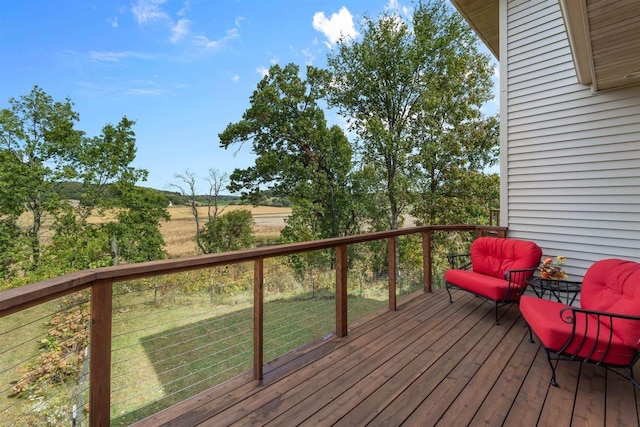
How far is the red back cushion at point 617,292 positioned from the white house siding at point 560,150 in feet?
3.60

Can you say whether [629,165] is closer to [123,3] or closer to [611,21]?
[611,21]

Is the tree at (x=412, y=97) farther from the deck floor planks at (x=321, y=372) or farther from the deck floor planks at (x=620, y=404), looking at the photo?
the deck floor planks at (x=620, y=404)

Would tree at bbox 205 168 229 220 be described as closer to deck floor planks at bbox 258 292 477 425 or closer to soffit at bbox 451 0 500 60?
soffit at bbox 451 0 500 60

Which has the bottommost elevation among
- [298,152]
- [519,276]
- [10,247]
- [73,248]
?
[73,248]

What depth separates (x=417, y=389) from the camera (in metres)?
2.07

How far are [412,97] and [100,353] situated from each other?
12376 millimetres

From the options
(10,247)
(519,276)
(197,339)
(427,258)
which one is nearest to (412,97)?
(427,258)

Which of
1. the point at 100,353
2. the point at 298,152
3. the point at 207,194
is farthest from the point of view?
the point at 207,194

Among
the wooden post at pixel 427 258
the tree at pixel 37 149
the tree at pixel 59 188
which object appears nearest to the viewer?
the wooden post at pixel 427 258

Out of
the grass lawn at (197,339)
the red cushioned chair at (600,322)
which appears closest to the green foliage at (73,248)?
the grass lawn at (197,339)

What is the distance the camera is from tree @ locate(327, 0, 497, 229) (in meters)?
10.5

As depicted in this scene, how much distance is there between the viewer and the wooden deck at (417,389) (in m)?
1.79

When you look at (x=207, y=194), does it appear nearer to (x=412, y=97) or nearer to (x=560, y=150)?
(x=412, y=97)

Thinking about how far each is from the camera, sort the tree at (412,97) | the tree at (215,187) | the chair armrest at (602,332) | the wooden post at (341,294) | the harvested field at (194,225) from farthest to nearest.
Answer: the harvested field at (194,225) < the tree at (215,187) < the tree at (412,97) < the wooden post at (341,294) < the chair armrest at (602,332)
